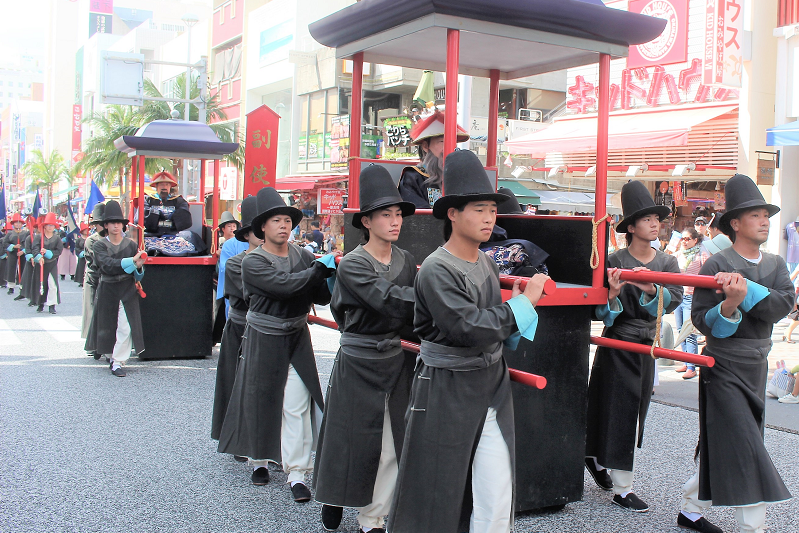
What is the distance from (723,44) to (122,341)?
11094mm

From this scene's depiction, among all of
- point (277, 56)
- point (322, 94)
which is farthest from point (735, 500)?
point (277, 56)

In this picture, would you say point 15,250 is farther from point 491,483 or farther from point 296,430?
point 491,483

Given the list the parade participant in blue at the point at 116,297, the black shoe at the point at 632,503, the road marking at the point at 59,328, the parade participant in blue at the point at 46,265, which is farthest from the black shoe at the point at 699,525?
the parade participant in blue at the point at 46,265

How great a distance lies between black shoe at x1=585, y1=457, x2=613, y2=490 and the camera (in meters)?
4.84

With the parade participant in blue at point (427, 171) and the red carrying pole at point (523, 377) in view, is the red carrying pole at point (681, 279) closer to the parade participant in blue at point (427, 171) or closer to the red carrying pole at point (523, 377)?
the red carrying pole at point (523, 377)

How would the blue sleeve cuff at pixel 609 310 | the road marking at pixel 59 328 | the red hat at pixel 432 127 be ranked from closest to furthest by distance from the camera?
1. the blue sleeve cuff at pixel 609 310
2. the red hat at pixel 432 127
3. the road marking at pixel 59 328

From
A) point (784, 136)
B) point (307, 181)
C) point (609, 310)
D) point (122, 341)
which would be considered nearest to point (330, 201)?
point (307, 181)

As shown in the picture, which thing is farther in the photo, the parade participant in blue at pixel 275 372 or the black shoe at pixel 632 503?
the parade participant in blue at pixel 275 372

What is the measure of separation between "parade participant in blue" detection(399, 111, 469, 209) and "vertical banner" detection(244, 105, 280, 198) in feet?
6.58

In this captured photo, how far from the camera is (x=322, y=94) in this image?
27.0m

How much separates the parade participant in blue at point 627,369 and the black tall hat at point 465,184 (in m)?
1.56

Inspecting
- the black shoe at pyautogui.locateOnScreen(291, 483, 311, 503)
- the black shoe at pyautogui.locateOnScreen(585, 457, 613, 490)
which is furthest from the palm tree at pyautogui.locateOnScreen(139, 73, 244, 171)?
the black shoe at pyautogui.locateOnScreen(585, 457, 613, 490)

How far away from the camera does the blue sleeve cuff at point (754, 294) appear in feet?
12.2

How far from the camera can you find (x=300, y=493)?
15.3ft
